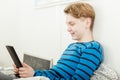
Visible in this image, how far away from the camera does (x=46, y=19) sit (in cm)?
161

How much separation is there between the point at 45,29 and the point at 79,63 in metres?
0.59

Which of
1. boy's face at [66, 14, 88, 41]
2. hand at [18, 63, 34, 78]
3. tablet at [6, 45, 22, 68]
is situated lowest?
hand at [18, 63, 34, 78]

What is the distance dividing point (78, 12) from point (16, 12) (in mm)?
973

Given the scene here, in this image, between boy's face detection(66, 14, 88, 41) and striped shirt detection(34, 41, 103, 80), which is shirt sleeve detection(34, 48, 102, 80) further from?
boy's face detection(66, 14, 88, 41)

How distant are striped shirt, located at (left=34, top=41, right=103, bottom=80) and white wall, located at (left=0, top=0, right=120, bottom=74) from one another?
74 mm

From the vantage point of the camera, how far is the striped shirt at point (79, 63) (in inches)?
41.6

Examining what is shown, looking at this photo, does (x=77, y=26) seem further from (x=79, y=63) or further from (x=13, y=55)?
(x=13, y=55)

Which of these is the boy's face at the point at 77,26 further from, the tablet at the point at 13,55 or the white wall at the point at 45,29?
the tablet at the point at 13,55

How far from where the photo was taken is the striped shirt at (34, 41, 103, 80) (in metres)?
1.06

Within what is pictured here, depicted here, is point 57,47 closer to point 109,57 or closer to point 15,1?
point 109,57

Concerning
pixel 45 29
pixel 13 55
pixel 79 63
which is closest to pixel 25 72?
pixel 13 55

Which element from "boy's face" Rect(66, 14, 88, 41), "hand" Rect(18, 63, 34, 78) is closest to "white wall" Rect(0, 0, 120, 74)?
"boy's face" Rect(66, 14, 88, 41)

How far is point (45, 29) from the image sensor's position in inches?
63.5

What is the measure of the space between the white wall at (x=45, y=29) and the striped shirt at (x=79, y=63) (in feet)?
0.24
